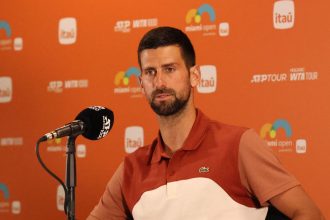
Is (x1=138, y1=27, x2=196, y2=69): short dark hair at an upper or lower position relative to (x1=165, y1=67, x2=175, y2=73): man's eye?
upper

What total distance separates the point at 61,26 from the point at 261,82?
4.22ft

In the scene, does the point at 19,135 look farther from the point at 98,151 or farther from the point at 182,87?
the point at 182,87

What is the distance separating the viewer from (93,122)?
70.6 inches

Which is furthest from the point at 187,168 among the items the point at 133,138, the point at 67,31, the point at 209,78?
the point at 67,31

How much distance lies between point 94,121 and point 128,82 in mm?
1308

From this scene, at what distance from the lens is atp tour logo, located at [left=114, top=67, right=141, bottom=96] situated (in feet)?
A: 10.1

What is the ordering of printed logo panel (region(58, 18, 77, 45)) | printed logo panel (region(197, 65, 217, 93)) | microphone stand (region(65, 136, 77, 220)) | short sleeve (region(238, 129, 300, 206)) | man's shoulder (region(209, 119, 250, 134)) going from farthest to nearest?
printed logo panel (region(58, 18, 77, 45))
printed logo panel (region(197, 65, 217, 93))
man's shoulder (region(209, 119, 250, 134))
short sleeve (region(238, 129, 300, 206))
microphone stand (region(65, 136, 77, 220))

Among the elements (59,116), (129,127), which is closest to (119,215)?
(129,127)

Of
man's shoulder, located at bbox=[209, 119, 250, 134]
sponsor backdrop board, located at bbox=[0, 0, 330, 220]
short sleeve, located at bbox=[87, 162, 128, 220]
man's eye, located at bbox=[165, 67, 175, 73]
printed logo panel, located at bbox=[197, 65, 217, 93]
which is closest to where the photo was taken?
man's shoulder, located at bbox=[209, 119, 250, 134]

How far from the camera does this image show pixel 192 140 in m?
2.08

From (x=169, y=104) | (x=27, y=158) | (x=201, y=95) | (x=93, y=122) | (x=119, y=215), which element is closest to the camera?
(x=93, y=122)

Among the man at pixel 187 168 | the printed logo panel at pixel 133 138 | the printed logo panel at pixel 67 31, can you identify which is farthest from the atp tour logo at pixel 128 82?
the man at pixel 187 168

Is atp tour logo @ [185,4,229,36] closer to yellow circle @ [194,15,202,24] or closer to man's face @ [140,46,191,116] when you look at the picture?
yellow circle @ [194,15,202,24]

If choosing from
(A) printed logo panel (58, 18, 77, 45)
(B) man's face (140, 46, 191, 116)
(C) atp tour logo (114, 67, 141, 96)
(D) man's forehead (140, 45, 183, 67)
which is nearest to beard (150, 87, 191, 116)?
(B) man's face (140, 46, 191, 116)
